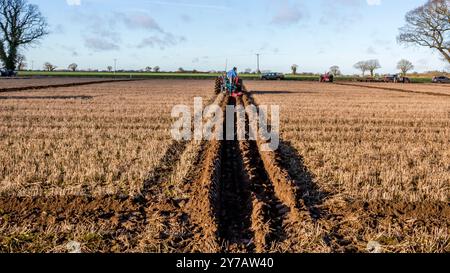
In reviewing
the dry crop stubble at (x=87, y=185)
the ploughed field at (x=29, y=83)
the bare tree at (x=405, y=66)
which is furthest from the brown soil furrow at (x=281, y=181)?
the bare tree at (x=405, y=66)

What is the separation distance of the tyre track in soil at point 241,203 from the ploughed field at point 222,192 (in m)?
0.02

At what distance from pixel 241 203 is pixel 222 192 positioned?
51cm

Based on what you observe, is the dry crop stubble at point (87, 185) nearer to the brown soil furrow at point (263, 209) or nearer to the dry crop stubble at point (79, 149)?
the dry crop stubble at point (79, 149)

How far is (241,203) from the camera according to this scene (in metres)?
5.56

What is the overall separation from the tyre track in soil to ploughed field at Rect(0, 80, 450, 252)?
2 centimetres

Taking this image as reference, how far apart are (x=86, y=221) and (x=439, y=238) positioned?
3565 millimetres

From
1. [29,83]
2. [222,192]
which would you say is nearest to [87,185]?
[222,192]

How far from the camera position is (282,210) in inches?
208

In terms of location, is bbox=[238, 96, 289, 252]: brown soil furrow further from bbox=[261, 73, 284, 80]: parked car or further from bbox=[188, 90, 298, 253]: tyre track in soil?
bbox=[261, 73, 284, 80]: parked car

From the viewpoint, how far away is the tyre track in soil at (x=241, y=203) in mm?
4367

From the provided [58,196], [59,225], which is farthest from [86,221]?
[58,196]

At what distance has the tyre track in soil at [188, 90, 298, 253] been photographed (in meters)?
4.37

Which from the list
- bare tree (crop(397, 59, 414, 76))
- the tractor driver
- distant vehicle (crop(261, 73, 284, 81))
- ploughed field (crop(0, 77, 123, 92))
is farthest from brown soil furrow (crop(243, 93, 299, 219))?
bare tree (crop(397, 59, 414, 76))

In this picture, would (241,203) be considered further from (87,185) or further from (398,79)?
(398,79)
